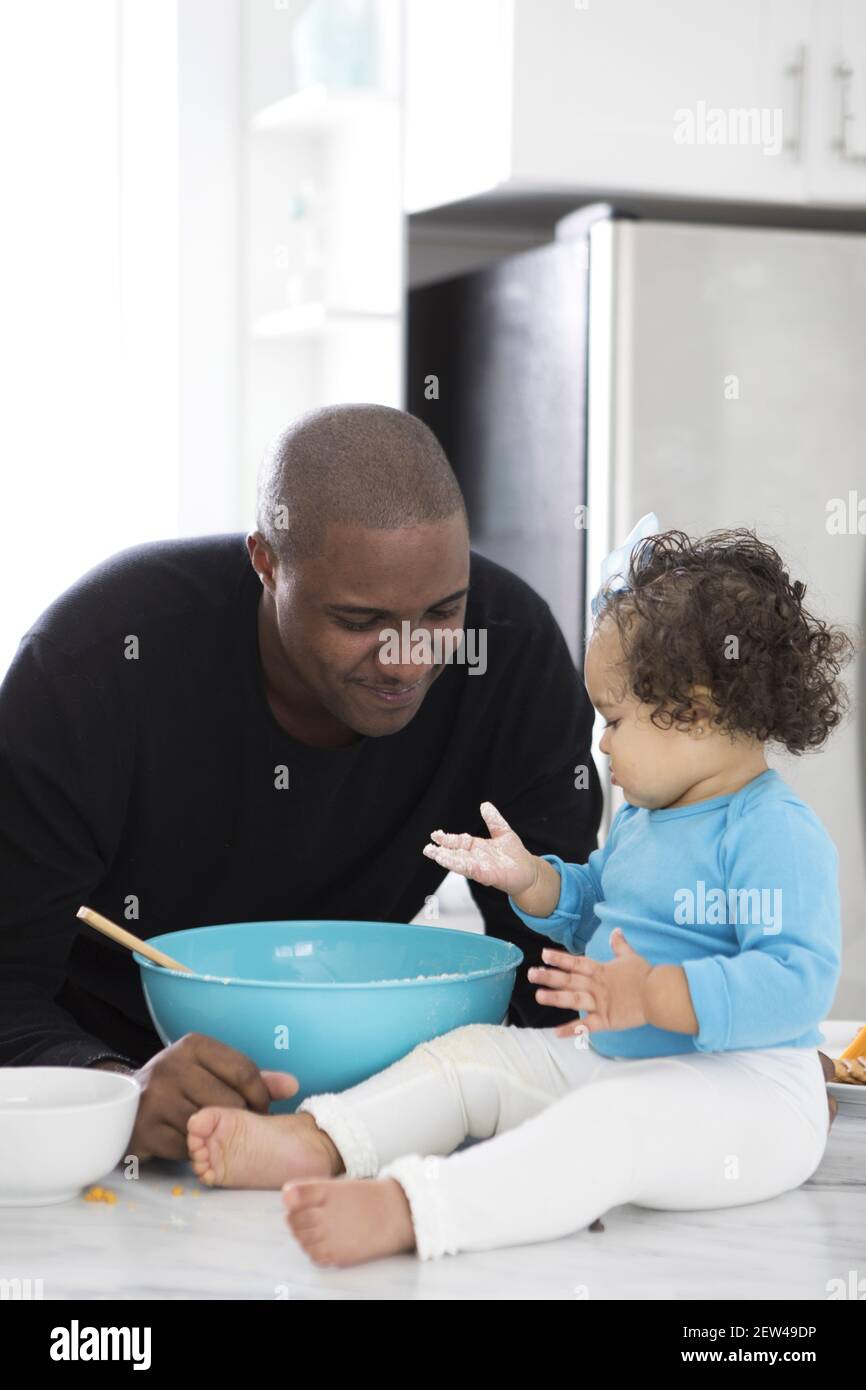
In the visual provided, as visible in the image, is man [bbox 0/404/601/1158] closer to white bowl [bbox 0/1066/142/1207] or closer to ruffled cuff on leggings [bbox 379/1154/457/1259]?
white bowl [bbox 0/1066/142/1207]

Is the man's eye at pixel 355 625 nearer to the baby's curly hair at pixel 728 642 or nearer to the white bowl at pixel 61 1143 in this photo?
the baby's curly hair at pixel 728 642

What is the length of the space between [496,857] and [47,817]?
35 cm

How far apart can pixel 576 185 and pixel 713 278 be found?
0.26 m

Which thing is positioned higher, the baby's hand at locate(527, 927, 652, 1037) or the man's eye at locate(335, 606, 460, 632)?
the man's eye at locate(335, 606, 460, 632)

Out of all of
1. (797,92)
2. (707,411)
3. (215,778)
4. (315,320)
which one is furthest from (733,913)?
(797,92)

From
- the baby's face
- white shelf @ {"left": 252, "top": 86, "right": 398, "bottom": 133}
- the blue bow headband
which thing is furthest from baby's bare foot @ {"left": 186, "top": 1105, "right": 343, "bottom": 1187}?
white shelf @ {"left": 252, "top": 86, "right": 398, "bottom": 133}

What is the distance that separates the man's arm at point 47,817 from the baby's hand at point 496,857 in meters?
0.29

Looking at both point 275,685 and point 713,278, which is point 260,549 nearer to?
point 275,685

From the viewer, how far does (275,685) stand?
1436 millimetres

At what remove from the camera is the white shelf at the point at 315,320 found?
2648 mm

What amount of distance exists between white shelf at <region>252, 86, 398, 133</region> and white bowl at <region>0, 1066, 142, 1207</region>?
6.53ft

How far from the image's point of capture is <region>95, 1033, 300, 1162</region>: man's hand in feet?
3.27

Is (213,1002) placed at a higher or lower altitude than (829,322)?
lower
